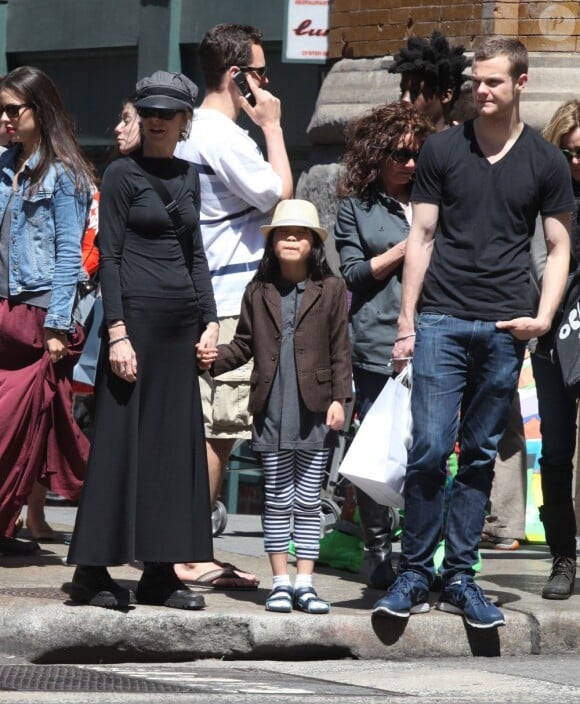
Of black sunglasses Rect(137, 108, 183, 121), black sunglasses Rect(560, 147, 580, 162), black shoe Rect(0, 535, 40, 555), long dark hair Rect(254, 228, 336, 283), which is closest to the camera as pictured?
black sunglasses Rect(137, 108, 183, 121)

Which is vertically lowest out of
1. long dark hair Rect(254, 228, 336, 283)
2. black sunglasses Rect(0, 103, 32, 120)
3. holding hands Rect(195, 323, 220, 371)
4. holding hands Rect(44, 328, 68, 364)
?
holding hands Rect(44, 328, 68, 364)

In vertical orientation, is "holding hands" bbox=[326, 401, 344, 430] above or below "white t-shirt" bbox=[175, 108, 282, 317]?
below

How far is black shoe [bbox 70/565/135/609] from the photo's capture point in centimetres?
615

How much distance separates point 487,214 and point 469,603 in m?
1.38

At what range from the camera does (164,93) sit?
20.5 ft

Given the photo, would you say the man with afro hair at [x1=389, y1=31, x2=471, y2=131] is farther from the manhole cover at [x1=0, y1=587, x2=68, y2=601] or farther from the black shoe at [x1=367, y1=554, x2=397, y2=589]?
the manhole cover at [x1=0, y1=587, x2=68, y2=601]

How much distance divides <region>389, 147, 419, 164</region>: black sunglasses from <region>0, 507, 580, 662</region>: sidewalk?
5.60 feet

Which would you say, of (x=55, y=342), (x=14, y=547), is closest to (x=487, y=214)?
(x=55, y=342)

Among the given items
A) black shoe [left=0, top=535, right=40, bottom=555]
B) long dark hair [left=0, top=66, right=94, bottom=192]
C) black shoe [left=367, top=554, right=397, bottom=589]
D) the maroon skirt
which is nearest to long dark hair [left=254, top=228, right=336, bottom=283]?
long dark hair [left=0, top=66, right=94, bottom=192]

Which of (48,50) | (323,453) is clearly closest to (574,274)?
(323,453)

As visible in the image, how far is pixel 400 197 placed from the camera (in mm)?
7066

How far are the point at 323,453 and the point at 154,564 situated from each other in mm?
734

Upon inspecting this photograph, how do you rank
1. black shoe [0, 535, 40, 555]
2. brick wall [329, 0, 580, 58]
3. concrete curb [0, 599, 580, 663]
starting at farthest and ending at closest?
1. brick wall [329, 0, 580, 58]
2. black shoe [0, 535, 40, 555]
3. concrete curb [0, 599, 580, 663]

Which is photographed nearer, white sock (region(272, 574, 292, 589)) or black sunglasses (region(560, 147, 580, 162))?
white sock (region(272, 574, 292, 589))
